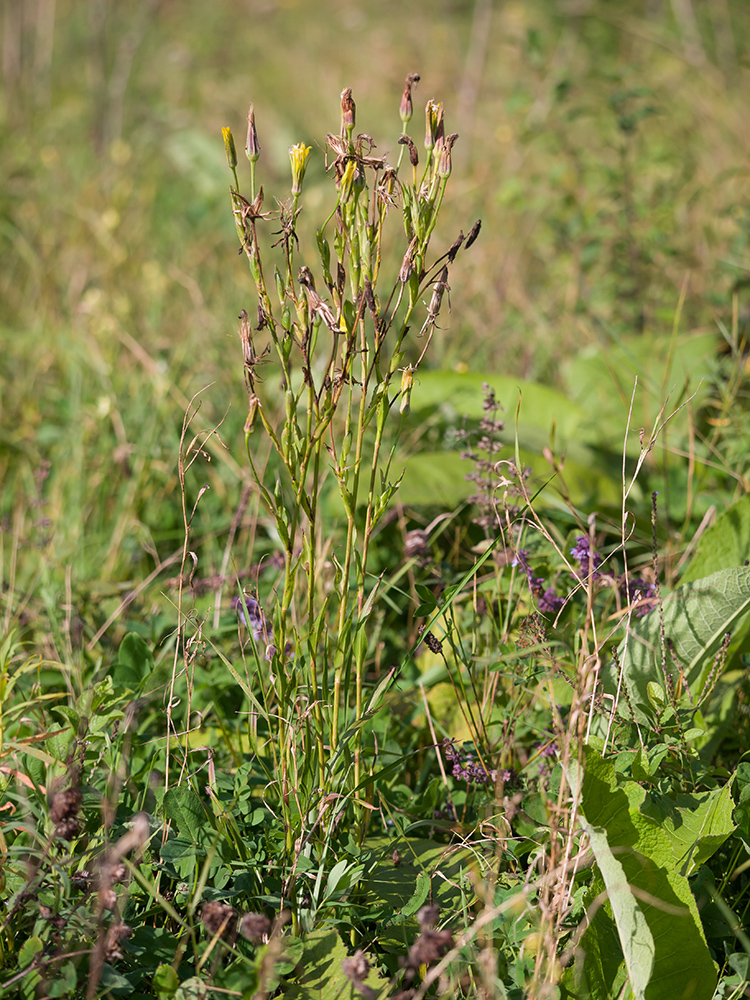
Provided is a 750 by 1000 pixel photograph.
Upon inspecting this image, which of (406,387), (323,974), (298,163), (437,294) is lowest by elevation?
(323,974)

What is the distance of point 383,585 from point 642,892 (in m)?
0.85

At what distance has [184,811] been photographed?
1231mm

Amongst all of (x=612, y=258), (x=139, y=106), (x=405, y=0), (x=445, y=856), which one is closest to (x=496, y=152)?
(x=612, y=258)

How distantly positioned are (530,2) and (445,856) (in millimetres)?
6873

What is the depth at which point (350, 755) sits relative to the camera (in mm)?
1257

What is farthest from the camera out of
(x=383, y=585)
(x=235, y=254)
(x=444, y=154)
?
(x=235, y=254)

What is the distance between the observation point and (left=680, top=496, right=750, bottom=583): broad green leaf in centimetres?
154

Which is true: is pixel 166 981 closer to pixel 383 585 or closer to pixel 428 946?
pixel 428 946

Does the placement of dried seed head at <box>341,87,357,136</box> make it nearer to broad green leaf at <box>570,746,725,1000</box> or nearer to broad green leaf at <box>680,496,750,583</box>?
broad green leaf at <box>570,746,725,1000</box>

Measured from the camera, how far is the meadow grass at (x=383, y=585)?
3.59 feet

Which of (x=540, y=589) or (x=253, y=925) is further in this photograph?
(x=540, y=589)

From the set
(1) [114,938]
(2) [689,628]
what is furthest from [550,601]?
(1) [114,938]

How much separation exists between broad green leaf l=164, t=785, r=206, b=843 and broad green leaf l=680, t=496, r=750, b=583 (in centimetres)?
96

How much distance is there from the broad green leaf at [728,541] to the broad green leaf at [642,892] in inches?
19.4
